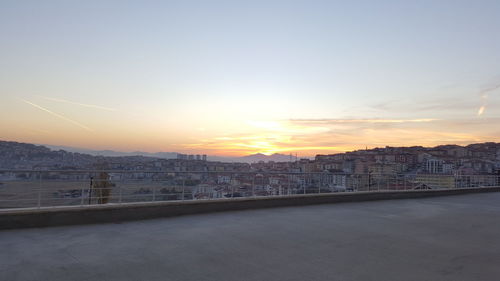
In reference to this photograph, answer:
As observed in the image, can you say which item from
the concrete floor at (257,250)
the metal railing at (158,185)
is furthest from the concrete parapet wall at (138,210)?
the concrete floor at (257,250)

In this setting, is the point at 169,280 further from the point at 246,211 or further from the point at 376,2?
the point at 376,2

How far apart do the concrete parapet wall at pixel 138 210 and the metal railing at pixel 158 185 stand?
0.78 ft

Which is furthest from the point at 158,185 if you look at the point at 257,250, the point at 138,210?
the point at 257,250

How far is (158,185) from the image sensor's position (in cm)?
804

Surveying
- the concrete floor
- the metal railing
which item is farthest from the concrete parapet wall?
the concrete floor

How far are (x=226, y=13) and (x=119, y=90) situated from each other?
6.32 m

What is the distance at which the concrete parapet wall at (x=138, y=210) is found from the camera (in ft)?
21.4

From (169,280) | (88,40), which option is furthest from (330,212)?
(88,40)

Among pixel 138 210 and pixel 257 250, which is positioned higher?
pixel 138 210

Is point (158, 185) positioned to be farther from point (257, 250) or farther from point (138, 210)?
point (257, 250)

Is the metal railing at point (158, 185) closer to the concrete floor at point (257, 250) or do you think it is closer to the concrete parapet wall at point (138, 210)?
the concrete parapet wall at point (138, 210)

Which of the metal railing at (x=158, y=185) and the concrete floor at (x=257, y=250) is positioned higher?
the metal railing at (x=158, y=185)

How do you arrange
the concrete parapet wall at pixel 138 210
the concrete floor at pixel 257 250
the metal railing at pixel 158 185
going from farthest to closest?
the metal railing at pixel 158 185, the concrete parapet wall at pixel 138 210, the concrete floor at pixel 257 250

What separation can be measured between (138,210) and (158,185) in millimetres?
741
